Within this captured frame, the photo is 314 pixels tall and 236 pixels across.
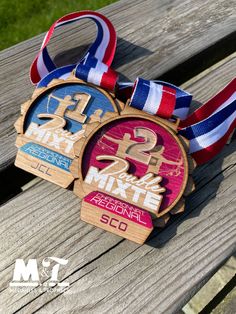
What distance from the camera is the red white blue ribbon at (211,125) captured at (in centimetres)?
123

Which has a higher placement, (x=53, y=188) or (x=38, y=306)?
(x=53, y=188)

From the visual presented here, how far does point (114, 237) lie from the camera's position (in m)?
1.16

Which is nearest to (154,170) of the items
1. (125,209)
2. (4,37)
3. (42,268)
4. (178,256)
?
(125,209)

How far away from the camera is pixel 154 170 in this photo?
116cm

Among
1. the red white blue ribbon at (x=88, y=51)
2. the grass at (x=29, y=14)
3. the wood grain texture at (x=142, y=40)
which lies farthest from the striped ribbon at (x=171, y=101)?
the grass at (x=29, y=14)

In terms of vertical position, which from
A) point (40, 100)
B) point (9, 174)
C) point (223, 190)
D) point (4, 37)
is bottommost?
point (4, 37)

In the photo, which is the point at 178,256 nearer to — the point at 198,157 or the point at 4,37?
the point at 198,157

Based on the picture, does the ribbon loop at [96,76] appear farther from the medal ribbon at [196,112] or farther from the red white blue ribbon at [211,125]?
the red white blue ribbon at [211,125]

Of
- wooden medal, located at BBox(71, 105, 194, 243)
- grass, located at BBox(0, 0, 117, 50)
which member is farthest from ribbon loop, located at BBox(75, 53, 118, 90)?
grass, located at BBox(0, 0, 117, 50)

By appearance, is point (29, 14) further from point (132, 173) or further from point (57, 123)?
point (132, 173)

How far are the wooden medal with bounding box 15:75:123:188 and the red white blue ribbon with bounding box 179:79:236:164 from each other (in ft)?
0.79

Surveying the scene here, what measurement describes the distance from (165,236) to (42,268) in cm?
35

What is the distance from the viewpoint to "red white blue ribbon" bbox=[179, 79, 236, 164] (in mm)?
1234

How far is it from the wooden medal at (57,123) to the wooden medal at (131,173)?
50mm
